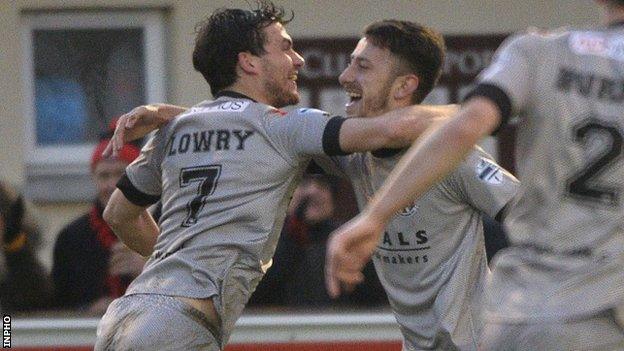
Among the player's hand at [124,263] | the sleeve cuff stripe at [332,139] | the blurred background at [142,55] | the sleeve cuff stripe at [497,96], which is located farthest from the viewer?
the blurred background at [142,55]

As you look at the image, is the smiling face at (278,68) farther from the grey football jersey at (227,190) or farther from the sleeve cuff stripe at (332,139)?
the sleeve cuff stripe at (332,139)

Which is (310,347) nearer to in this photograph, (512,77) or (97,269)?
(97,269)

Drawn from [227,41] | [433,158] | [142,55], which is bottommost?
[142,55]

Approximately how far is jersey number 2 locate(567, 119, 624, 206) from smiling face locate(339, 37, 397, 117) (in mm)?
1617

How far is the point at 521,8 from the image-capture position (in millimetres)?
10188

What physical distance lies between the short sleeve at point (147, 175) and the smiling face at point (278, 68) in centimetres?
37

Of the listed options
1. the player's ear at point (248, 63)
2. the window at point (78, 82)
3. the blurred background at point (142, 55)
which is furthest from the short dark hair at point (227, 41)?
the window at point (78, 82)

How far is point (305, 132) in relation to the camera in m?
5.68

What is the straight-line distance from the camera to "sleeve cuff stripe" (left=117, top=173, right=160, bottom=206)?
624 cm

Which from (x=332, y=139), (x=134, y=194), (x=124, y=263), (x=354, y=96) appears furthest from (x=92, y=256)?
(x=332, y=139)

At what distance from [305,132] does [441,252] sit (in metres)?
0.57

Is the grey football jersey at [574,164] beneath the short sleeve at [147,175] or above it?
above

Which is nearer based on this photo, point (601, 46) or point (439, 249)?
point (601, 46)

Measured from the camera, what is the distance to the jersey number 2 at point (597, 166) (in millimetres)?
4434
